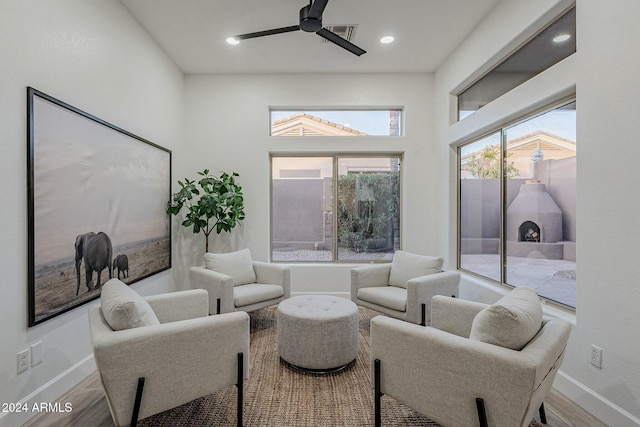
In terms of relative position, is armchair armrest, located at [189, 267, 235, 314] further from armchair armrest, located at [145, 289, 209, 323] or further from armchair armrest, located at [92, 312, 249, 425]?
armchair armrest, located at [92, 312, 249, 425]

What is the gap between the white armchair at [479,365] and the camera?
1426 millimetres

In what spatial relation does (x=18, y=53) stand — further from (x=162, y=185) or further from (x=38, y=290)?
(x=162, y=185)

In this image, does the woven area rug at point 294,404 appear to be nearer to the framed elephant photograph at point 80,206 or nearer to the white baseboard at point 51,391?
the white baseboard at point 51,391

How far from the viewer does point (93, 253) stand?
267cm

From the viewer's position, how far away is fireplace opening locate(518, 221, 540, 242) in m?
2.88

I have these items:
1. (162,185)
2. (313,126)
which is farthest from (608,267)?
(162,185)

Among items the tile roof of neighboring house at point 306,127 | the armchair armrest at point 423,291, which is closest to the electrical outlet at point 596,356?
the armchair armrest at point 423,291

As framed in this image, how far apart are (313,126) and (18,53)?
10.8 ft

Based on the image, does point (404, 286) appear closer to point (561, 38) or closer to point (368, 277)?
point (368, 277)

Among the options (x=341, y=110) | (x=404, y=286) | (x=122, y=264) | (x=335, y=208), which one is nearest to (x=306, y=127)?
(x=341, y=110)

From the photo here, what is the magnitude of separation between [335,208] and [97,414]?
355cm

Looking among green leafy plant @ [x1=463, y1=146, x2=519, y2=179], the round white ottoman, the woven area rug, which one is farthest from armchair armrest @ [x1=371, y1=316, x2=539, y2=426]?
green leafy plant @ [x1=463, y1=146, x2=519, y2=179]

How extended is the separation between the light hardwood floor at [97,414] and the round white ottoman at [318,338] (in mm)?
1262

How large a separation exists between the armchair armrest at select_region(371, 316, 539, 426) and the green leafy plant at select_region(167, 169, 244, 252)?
2870 millimetres
